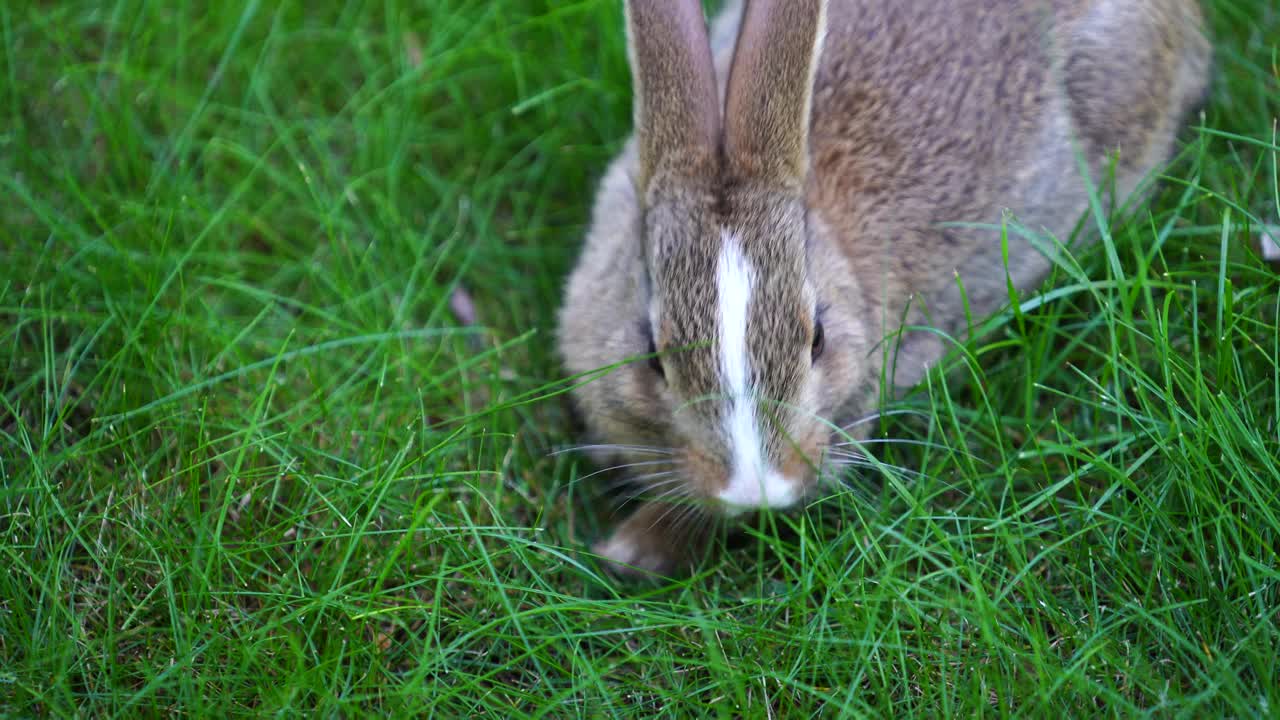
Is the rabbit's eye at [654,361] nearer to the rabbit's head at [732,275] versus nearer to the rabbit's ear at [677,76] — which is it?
the rabbit's head at [732,275]

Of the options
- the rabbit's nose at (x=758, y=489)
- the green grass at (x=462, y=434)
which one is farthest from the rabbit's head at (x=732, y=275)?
the green grass at (x=462, y=434)

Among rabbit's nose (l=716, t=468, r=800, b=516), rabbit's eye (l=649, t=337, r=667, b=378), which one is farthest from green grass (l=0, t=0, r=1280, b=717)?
rabbit's eye (l=649, t=337, r=667, b=378)


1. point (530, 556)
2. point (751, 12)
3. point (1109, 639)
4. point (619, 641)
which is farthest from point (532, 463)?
point (1109, 639)

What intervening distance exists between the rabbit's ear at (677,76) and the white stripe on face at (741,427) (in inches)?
21.0

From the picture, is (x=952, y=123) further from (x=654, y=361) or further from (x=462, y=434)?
(x=462, y=434)

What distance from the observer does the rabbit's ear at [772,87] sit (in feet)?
10.4

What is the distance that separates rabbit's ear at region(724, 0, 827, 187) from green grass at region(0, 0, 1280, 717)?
818 millimetres

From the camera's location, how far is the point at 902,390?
3771 mm

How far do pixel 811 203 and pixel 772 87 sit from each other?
0.45 m

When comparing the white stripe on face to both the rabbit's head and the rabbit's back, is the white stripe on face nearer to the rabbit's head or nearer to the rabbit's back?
the rabbit's head

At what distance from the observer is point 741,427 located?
2953mm

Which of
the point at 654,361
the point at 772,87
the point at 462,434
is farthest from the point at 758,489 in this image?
the point at 772,87

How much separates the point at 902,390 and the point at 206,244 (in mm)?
2442

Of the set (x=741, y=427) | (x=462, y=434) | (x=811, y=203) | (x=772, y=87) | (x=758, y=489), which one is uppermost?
(x=772, y=87)
